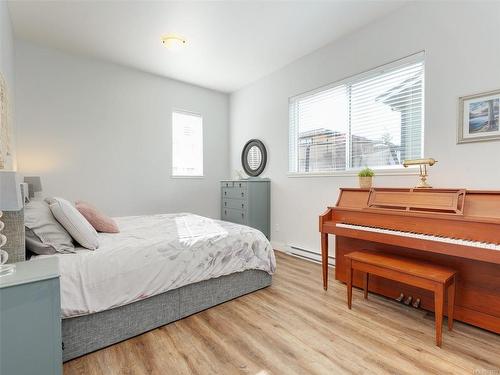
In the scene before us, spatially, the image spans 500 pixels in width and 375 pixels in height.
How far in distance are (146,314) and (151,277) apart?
0.28 metres

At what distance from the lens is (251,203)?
4027mm

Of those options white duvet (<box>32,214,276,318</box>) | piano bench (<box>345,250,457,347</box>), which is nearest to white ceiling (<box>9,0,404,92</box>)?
white duvet (<box>32,214,276,318</box>)

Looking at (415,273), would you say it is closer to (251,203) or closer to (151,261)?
(151,261)

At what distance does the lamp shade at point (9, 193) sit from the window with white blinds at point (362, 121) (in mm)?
3034

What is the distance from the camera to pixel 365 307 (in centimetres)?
224

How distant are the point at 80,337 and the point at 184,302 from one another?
0.70m

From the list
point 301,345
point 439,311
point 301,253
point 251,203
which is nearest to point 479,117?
point 439,311

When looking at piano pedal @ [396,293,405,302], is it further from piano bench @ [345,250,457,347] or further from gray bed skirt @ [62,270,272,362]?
gray bed skirt @ [62,270,272,362]

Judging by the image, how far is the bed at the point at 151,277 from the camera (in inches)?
63.0

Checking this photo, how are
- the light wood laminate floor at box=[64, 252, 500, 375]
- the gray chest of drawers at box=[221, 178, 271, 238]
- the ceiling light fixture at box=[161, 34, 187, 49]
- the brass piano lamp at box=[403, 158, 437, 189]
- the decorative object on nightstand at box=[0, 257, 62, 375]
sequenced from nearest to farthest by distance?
the decorative object on nightstand at box=[0, 257, 62, 375]
the light wood laminate floor at box=[64, 252, 500, 375]
the brass piano lamp at box=[403, 158, 437, 189]
the ceiling light fixture at box=[161, 34, 187, 49]
the gray chest of drawers at box=[221, 178, 271, 238]

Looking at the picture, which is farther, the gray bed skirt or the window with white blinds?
the window with white blinds

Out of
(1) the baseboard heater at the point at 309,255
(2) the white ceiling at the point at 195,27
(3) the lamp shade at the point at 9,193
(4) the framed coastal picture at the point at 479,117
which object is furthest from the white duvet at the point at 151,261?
(2) the white ceiling at the point at 195,27

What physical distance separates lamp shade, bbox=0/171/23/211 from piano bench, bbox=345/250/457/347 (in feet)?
7.21

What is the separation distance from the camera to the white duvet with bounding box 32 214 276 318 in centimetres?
160
